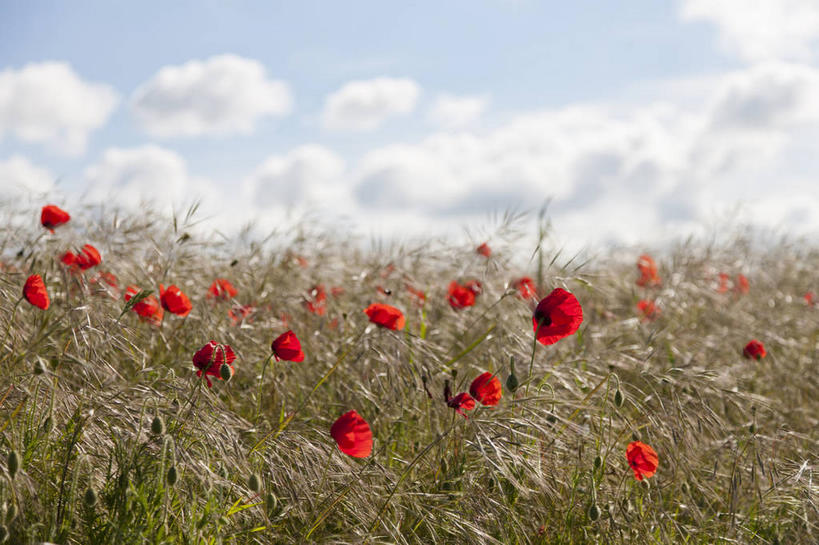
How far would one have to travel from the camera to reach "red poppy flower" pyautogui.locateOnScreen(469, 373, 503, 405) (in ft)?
5.97

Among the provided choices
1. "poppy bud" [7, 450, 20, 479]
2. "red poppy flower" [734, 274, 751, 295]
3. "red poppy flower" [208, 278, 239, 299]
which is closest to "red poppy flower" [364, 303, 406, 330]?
"red poppy flower" [208, 278, 239, 299]

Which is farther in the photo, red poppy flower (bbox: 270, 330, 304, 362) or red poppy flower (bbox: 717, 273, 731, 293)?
red poppy flower (bbox: 717, 273, 731, 293)

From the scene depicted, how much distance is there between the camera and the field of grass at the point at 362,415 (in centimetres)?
158

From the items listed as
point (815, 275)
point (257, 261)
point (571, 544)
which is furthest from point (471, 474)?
point (815, 275)

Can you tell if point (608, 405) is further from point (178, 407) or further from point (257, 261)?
point (257, 261)

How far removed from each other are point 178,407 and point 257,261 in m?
1.71

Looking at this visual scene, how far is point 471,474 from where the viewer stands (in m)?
1.84

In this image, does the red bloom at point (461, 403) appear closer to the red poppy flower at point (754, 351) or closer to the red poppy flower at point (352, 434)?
the red poppy flower at point (352, 434)

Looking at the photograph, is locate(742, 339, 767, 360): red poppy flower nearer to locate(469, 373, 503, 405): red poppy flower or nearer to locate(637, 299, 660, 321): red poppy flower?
locate(637, 299, 660, 321): red poppy flower

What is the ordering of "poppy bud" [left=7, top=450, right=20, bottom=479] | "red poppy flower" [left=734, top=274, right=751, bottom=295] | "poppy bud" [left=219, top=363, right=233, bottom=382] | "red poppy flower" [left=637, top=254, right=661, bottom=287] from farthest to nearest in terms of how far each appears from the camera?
1. "red poppy flower" [left=734, top=274, right=751, bottom=295]
2. "red poppy flower" [left=637, top=254, right=661, bottom=287]
3. "poppy bud" [left=219, top=363, right=233, bottom=382]
4. "poppy bud" [left=7, top=450, right=20, bottom=479]

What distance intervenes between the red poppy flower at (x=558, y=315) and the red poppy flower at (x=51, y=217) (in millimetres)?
1850

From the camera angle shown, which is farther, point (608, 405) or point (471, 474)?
point (608, 405)

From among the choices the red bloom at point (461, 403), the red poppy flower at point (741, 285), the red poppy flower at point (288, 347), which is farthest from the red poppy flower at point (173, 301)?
the red poppy flower at point (741, 285)

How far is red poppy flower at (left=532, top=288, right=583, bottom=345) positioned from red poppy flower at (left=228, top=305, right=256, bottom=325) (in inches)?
47.6
